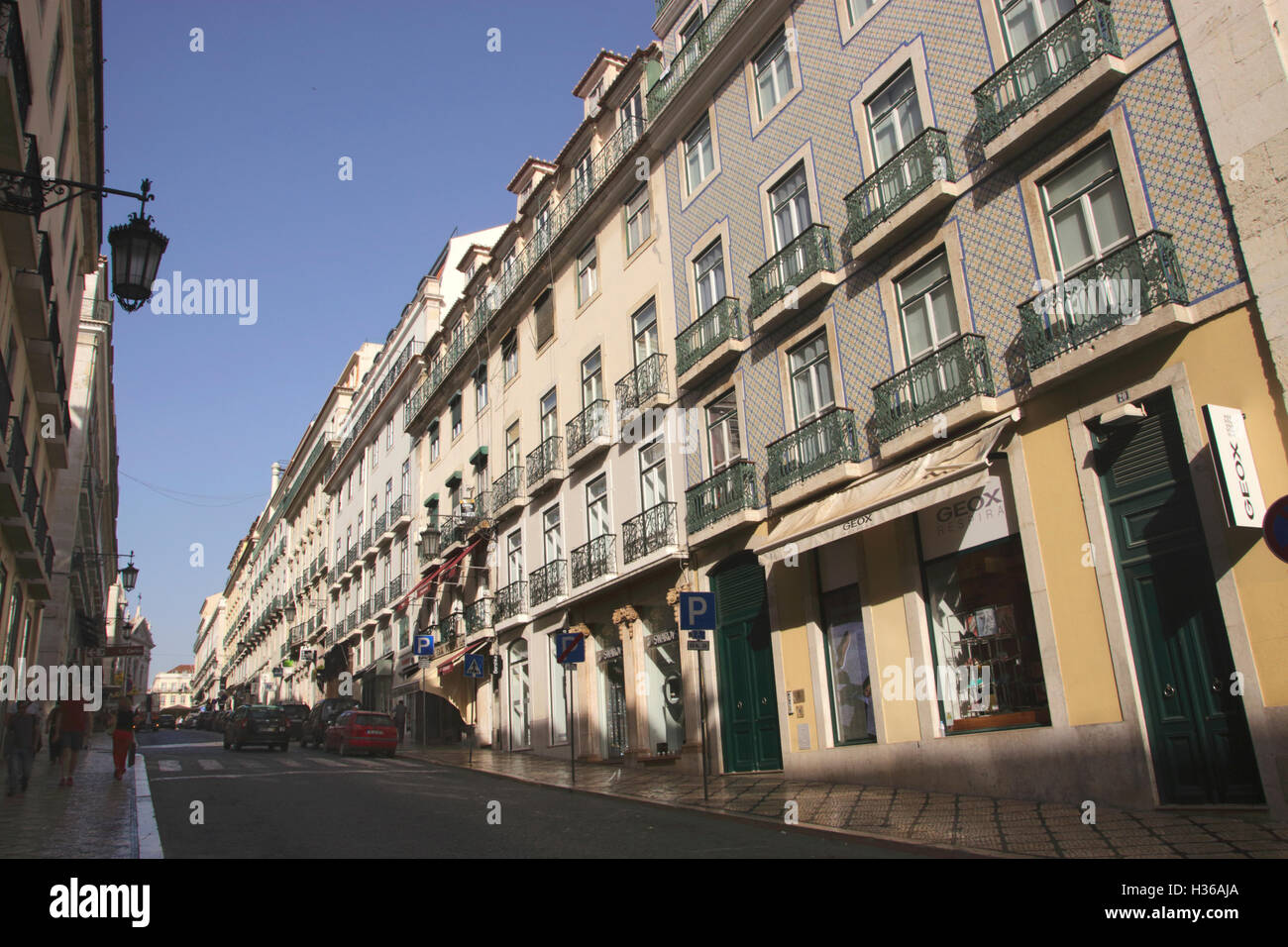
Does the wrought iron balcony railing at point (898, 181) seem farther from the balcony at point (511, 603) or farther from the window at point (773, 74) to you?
the balcony at point (511, 603)

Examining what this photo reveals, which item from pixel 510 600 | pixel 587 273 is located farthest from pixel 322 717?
pixel 587 273

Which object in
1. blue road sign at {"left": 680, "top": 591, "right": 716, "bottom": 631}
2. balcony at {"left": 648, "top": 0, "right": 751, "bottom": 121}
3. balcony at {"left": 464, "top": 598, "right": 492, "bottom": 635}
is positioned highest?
balcony at {"left": 648, "top": 0, "right": 751, "bottom": 121}

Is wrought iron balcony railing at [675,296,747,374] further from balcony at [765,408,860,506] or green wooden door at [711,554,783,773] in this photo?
green wooden door at [711,554,783,773]

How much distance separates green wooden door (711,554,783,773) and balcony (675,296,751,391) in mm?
3929

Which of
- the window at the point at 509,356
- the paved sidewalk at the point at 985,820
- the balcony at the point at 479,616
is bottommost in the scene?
the paved sidewalk at the point at 985,820

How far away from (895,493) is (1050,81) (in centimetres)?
558

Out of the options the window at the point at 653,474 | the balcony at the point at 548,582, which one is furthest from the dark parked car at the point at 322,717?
the window at the point at 653,474

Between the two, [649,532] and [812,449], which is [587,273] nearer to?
[649,532]

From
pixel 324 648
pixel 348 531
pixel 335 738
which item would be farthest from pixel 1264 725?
pixel 324 648

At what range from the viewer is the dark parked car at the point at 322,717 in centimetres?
3206

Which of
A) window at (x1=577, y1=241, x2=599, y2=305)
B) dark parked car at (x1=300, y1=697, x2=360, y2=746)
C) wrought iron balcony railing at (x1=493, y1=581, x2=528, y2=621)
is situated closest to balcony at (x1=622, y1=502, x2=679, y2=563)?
wrought iron balcony railing at (x1=493, y1=581, x2=528, y2=621)

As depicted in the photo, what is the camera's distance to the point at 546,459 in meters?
25.3

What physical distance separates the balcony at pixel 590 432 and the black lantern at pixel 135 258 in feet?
46.2

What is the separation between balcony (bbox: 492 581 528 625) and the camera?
26.2 meters
